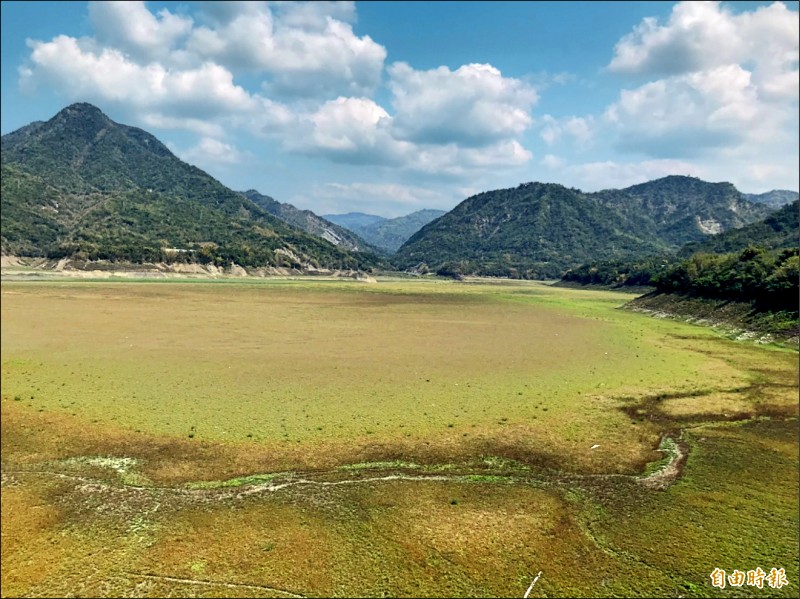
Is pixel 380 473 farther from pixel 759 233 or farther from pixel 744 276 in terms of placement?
pixel 759 233

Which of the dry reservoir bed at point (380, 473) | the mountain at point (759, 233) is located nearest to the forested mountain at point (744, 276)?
the dry reservoir bed at point (380, 473)

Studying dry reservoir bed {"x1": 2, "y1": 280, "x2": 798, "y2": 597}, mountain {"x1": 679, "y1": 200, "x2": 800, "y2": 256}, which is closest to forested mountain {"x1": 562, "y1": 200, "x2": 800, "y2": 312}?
dry reservoir bed {"x1": 2, "y1": 280, "x2": 798, "y2": 597}

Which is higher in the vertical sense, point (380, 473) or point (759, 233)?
point (759, 233)

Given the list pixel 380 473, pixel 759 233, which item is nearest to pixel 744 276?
pixel 380 473

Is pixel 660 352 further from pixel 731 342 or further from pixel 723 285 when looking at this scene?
pixel 723 285

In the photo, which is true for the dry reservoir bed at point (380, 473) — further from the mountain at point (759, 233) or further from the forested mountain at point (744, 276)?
the mountain at point (759, 233)

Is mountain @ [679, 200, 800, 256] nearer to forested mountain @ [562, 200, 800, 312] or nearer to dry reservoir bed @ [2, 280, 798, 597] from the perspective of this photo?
forested mountain @ [562, 200, 800, 312]

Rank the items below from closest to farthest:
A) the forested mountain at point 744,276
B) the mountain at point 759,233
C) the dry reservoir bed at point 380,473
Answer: the dry reservoir bed at point 380,473 < the forested mountain at point 744,276 < the mountain at point 759,233

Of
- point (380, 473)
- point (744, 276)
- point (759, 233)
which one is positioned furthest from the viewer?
point (759, 233)
